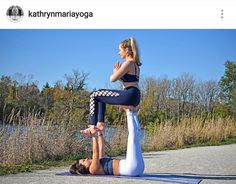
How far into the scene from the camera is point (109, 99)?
11.7 feet

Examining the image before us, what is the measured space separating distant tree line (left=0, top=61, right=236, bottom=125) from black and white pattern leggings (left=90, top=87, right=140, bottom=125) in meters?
1.34

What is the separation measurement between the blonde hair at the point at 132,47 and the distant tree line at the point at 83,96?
1.41m

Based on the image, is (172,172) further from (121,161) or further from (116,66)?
(116,66)

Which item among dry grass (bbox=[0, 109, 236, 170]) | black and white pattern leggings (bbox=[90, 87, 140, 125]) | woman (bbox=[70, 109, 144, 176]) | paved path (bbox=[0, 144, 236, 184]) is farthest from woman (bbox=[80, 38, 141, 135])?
dry grass (bbox=[0, 109, 236, 170])

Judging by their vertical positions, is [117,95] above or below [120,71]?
below

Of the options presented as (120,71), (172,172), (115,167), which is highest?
(120,71)

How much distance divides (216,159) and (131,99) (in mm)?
2381

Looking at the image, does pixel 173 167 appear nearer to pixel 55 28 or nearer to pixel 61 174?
pixel 61 174

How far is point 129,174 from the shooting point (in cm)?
374

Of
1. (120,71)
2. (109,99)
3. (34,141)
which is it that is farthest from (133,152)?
(34,141)

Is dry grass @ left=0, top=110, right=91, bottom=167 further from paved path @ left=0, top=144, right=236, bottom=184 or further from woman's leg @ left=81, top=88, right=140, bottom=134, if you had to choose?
woman's leg @ left=81, top=88, right=140, bottom=134

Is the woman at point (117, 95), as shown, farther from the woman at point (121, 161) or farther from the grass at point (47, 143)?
the grass at point (47, 143)

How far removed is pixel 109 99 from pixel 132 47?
1.66 feet

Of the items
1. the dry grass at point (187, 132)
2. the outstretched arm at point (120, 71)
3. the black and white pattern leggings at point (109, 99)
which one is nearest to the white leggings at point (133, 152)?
the black and white pattern leggings at point (109, 99)
